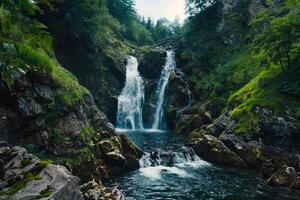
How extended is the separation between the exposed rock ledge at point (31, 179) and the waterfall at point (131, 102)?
3531 cm

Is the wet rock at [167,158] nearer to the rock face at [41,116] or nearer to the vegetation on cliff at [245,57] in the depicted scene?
the rock face at [41,116]

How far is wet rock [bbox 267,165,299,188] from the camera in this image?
67.3 ft

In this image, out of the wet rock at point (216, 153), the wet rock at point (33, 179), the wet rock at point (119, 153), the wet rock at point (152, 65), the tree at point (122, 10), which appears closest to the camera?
the wet rock at point (33, 179)

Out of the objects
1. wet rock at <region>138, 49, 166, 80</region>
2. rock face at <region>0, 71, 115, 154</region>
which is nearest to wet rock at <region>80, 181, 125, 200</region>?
rock face at <region>0, 71, 115, 154</region>

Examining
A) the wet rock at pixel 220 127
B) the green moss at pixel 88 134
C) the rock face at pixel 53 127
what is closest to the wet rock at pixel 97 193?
the rock face at pixel 53 127

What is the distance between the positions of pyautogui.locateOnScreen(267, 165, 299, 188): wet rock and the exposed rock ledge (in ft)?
48.3

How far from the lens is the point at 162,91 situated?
172 feet

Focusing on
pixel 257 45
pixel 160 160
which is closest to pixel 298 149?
pixel 160 160

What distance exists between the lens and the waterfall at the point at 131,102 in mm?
48072

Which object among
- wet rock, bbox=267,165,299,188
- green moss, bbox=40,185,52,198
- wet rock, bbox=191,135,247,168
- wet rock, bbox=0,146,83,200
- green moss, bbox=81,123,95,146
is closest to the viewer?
green moss, bbox=40,185,52,198

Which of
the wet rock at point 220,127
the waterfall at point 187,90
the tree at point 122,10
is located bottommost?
the wet rock at point 220,127

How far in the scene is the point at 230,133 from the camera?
30.9 m

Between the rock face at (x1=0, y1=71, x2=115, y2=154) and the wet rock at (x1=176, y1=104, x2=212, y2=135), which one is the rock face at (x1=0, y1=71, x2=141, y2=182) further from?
the wet rock at (x1=176, y1=104, x2=212, y2=135)

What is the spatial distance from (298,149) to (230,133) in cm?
625
